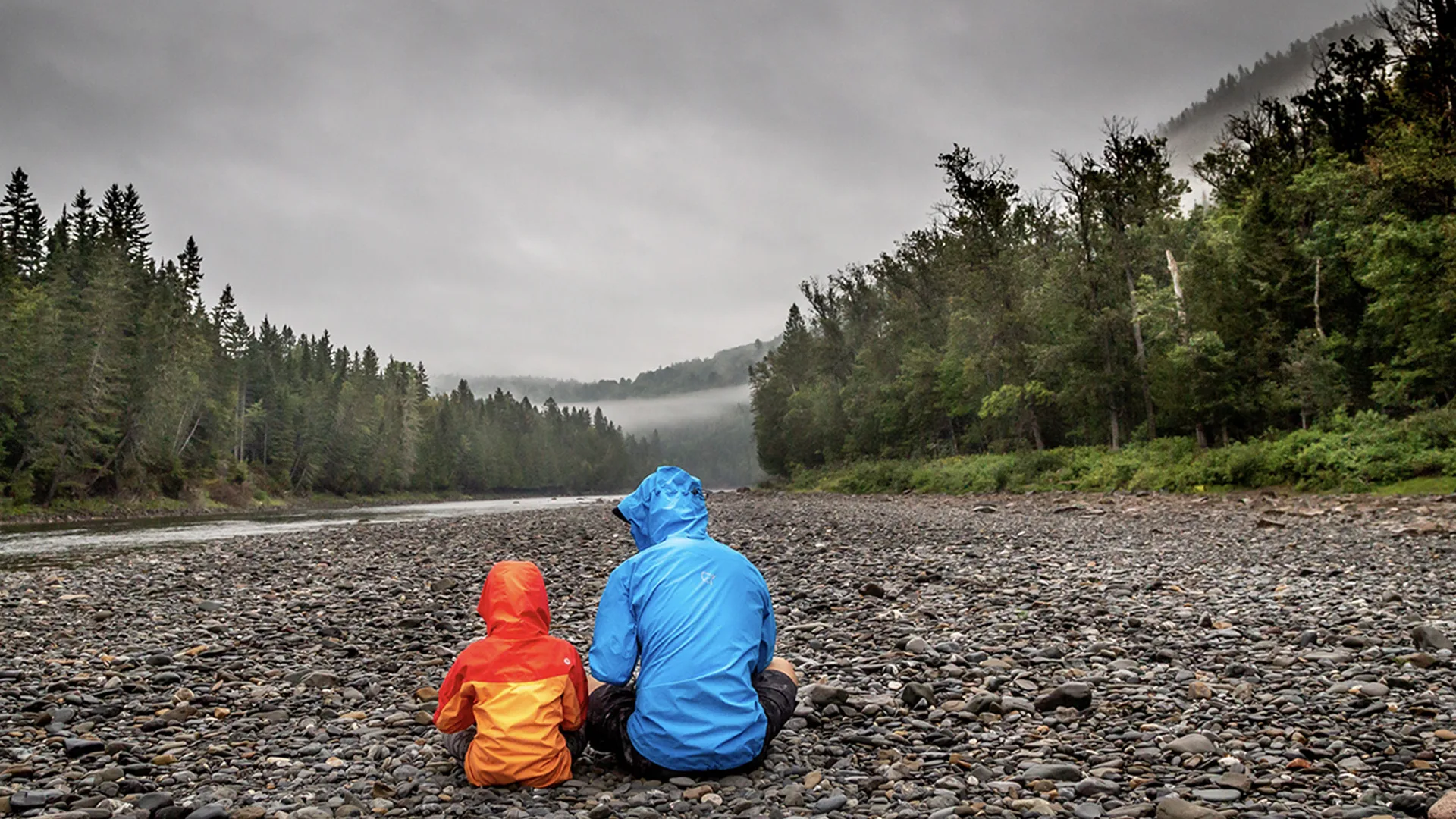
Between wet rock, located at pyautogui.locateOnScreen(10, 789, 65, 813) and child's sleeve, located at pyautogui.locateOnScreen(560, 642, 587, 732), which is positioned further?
child's sleeve, located at pyautogui.locateOnScreen(560, 642, 587, 732)

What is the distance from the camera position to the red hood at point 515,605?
15.8 feet

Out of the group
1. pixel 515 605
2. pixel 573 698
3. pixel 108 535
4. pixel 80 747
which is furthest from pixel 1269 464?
pixel 108 535

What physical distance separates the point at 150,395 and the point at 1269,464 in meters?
63.8

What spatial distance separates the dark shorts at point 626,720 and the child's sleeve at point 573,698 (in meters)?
0.13

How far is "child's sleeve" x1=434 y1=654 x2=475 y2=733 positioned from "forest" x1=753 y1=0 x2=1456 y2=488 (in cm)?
2474

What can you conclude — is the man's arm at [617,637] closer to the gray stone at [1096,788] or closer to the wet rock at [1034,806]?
the wet rock at [1034,806]

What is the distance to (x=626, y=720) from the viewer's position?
5.06m

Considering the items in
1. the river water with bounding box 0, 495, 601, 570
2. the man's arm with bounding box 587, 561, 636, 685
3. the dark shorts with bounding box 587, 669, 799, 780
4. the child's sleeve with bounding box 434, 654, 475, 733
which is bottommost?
the dark shorts with bounding box 587, 669, 799, 780

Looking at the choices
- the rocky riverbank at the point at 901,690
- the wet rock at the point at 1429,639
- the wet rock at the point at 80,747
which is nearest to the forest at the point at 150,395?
the rocky riverbank at the point at 901,690

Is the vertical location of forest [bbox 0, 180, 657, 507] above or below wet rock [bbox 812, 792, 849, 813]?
above

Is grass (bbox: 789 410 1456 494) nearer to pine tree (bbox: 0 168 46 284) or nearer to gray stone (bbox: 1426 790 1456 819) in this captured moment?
gray stone (bbox: 1426 790 1456 819)

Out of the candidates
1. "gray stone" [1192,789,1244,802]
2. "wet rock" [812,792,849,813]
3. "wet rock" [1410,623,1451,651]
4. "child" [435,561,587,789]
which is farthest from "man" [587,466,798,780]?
"wet rock" [1410,623,1451,651]

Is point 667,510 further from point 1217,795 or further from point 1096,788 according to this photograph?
point 1217,795

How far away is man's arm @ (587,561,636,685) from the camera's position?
4887 millimetres
